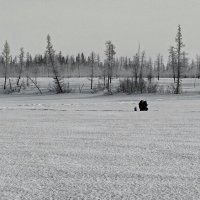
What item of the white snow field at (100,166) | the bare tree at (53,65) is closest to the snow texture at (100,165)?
the white snow field at (100,166)

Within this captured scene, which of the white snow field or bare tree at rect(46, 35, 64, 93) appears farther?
bare tree at rect(46, 35, 64, 93)

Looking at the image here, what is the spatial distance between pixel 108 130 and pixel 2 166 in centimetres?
355

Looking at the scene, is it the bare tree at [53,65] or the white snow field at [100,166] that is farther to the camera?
the bare tree at [53,65]

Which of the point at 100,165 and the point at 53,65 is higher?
the point at 53,65

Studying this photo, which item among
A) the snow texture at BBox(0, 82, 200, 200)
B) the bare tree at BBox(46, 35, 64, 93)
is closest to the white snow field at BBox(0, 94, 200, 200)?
the snow texture at BBox(0, 82, 200, 200)

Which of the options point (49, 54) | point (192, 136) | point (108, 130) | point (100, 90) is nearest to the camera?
point (192, 136)

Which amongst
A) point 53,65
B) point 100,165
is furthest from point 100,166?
point 53,65

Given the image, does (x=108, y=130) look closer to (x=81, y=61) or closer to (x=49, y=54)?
(x=49, y=54)

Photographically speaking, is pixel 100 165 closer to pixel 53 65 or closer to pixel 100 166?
pixel 100 166

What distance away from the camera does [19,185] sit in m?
3.70

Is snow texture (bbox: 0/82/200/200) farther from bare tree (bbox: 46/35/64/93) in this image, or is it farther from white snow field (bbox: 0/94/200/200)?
bare tree (bbox: 46/35/64/93)

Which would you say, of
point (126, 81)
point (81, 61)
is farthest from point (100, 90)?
point (81, 61)

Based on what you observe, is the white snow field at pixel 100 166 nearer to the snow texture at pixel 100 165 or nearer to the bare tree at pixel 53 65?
the snow texture at pixel 100 165

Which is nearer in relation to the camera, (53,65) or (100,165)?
(100,165)
